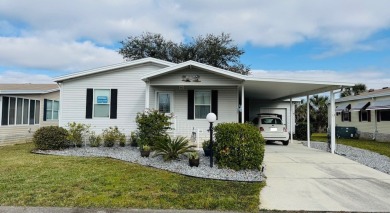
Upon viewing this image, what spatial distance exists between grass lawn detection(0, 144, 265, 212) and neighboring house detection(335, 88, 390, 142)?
1690 centimetres

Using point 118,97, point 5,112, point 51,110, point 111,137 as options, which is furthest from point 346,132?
point 5,112

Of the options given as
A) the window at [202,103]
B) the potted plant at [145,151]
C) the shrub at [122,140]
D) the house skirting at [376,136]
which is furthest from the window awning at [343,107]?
the potted plant at [145,151]

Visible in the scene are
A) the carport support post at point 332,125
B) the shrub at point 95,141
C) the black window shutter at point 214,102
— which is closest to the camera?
the carport support post at point 332,125

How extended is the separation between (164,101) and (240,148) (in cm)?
616

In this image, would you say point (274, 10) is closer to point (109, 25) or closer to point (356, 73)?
point (109, 25)

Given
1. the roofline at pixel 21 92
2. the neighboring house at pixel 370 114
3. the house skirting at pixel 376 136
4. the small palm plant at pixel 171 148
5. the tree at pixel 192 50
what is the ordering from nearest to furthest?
the small palm plant at pixel 171 148 < the roofline at pixel 21 92 < the house skirting at pixel 376 136 < the neighboring house at pixel 370 114 < the tree at pixel 192 50

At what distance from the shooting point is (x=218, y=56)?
91.1 feet

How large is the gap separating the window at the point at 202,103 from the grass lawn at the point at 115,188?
204 inches

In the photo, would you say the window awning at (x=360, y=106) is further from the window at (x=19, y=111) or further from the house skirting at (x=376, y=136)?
the window at (x=19, y=111)

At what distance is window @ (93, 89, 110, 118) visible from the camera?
43.7 ft

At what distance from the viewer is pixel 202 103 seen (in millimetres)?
13195

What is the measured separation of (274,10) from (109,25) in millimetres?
10476

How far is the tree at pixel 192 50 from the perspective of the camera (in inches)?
1101

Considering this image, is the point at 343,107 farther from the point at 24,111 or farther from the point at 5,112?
the point at 5,112
